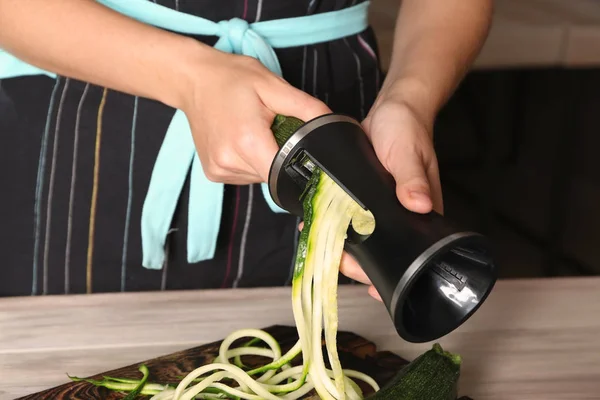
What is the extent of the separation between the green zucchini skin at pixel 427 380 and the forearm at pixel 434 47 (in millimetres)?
308

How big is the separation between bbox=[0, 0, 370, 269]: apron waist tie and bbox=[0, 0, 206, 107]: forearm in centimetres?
10

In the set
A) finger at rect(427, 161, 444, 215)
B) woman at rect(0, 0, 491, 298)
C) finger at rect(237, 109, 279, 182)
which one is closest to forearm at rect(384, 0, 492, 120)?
woman at rect(0, 0, 491, 298)

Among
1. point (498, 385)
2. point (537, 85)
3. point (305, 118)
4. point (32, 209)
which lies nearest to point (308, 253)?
point (305, 118)

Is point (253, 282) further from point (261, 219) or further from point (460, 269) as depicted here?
point (460, 269)

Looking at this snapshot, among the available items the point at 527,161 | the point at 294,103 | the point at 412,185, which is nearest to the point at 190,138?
the point at 294,103

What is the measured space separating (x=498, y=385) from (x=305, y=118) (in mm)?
411

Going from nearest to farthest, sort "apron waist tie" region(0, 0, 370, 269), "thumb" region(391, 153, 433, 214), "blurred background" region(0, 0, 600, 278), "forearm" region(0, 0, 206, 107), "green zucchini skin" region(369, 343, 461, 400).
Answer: "thumb" region(391, 153, 433, 214)
"green zucchini skin" region(369, 343, 461, 400)
"forearm" region(0, 0, 206, 107)
"apron waist tie" region(0, 0, 370, 269)
"blurred background" region(0, 0, 600, 278)

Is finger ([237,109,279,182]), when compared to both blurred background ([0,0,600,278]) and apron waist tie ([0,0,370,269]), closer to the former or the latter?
apron waist tie ([0,0,370,269])

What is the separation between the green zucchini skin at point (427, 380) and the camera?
0.84 meters

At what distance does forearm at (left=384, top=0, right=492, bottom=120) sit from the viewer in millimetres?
1041

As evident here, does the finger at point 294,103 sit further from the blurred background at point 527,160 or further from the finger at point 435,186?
the blurred background at point 527,160

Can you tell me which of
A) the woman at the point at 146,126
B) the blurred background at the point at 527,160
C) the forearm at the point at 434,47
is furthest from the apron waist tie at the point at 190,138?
the blurred background at the point at 527,160

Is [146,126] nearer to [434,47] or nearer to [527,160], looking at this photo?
[434,47]

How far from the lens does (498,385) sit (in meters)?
0.98
